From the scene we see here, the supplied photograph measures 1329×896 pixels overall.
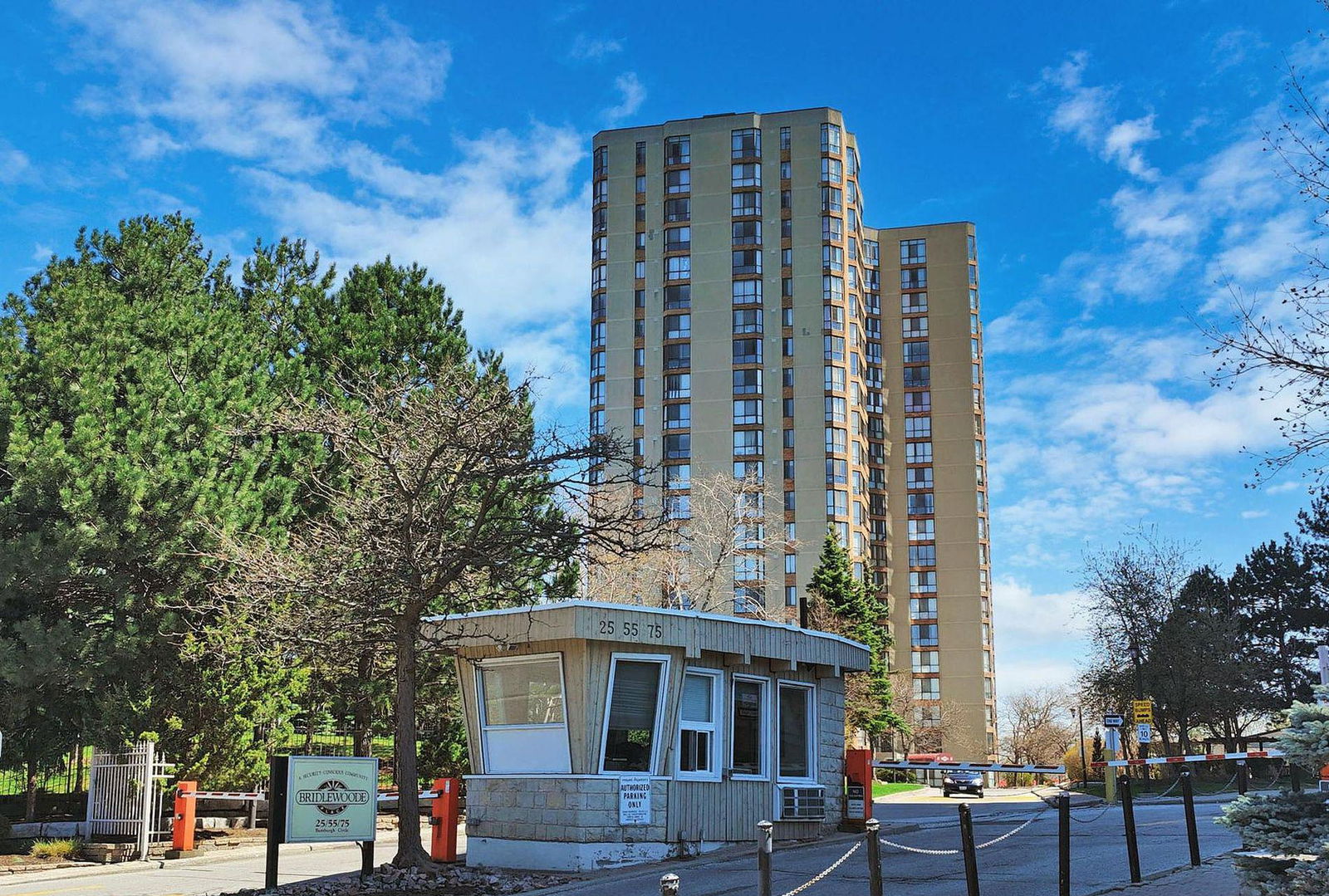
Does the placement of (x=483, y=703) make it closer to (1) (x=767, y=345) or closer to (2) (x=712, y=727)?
(2) (x=712, y=727)

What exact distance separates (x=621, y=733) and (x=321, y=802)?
4.62 metres

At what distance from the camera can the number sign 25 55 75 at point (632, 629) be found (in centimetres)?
1706

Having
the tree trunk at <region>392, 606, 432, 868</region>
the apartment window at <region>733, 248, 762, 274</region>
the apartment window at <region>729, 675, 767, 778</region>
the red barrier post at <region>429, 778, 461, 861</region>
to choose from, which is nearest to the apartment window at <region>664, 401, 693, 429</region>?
the apartment window at <region>733, 248, 762, 274</region>

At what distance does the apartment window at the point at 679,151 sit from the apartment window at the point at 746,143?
3172mm

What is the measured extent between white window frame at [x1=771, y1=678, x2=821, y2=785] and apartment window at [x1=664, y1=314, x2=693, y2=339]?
68.7 metres

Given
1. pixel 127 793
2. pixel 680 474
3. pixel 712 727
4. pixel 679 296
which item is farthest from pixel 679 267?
pixel 712 727

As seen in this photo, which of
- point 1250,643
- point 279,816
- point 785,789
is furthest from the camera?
point 1250,643

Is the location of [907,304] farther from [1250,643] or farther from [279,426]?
[279,426]

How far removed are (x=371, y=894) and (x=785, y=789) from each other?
7640mm

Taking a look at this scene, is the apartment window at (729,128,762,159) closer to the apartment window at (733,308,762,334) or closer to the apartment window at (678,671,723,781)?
the apartment window at (733,308,762,334)

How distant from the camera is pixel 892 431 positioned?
339 ft

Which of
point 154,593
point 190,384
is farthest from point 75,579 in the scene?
point 190,384

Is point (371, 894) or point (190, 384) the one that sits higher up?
point (190, 384)

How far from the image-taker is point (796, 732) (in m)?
20.1
